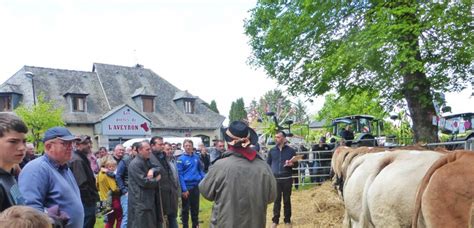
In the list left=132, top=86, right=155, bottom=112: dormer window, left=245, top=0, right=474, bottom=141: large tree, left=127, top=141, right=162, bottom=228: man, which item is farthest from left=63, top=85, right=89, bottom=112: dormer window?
left=127, top=141, right=162, bottom=228: man

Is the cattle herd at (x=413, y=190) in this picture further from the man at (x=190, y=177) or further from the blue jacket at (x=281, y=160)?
the man at (x=190, y=177)

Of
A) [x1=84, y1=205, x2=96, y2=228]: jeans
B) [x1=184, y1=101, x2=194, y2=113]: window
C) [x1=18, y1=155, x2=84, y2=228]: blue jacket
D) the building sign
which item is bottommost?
[x1=84, y1=205, x2=96, y2=228]: jeans

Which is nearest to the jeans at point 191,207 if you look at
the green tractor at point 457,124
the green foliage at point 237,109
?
the green tractor at point 457,124

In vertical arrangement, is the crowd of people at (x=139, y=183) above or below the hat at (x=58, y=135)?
below

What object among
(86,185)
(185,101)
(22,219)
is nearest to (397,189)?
(22,219)

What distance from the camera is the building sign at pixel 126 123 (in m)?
31.1

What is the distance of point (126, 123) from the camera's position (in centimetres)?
3175

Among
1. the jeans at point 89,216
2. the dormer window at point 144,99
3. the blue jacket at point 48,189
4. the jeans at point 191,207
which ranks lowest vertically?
the jeans at point 191,207

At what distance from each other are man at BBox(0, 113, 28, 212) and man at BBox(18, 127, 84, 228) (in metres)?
0.53

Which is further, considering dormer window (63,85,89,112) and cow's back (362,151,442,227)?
dormer window (63,85,89,112)

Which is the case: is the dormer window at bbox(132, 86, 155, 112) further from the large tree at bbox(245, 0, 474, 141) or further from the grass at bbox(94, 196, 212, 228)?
the grass at bbox(94, 196, 212, 228)

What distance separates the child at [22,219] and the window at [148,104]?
3378cm

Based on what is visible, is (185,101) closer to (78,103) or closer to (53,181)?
(78,103)

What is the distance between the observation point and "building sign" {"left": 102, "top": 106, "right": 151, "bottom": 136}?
31125mm
